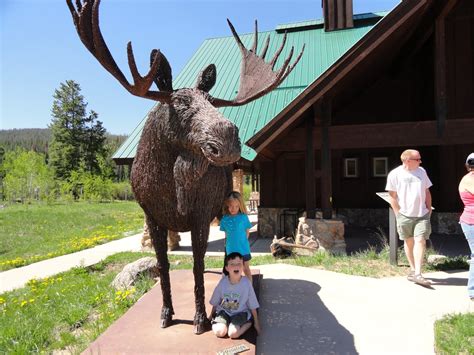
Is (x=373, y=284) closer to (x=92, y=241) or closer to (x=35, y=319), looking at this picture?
(x=35, y=319)

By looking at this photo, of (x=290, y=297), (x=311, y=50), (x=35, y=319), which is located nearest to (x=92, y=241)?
(x=35, y=319)

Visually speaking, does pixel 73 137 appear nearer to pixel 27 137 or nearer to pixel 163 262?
pixel 163 262

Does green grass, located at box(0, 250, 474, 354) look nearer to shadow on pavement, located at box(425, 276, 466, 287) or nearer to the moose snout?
shadow on pavement, located at box(425, 276, 466, 287)

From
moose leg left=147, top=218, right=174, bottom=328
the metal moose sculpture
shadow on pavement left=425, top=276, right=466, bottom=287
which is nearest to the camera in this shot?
the metal moose sculpture

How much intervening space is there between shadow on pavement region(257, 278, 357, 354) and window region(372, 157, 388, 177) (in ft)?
23.4

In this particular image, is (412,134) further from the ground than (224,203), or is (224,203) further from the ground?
(412,134)

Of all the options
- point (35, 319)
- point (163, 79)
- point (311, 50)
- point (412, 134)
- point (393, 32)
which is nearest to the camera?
point (163, 79)

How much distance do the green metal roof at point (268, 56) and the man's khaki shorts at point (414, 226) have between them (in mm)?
3974

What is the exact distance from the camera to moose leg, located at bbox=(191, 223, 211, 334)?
286cm

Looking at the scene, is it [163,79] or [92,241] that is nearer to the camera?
[163,79]

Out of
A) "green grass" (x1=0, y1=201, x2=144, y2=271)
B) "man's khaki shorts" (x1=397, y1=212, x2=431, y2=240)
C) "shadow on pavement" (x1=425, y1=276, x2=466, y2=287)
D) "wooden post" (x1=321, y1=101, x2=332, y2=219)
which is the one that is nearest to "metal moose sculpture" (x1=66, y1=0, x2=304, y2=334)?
"man's khaki shorts" (x1=397, y1=212, x2=431, y2=240)

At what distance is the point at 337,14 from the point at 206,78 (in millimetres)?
13316

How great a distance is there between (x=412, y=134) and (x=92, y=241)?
962cm

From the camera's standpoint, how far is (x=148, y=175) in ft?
9.27
